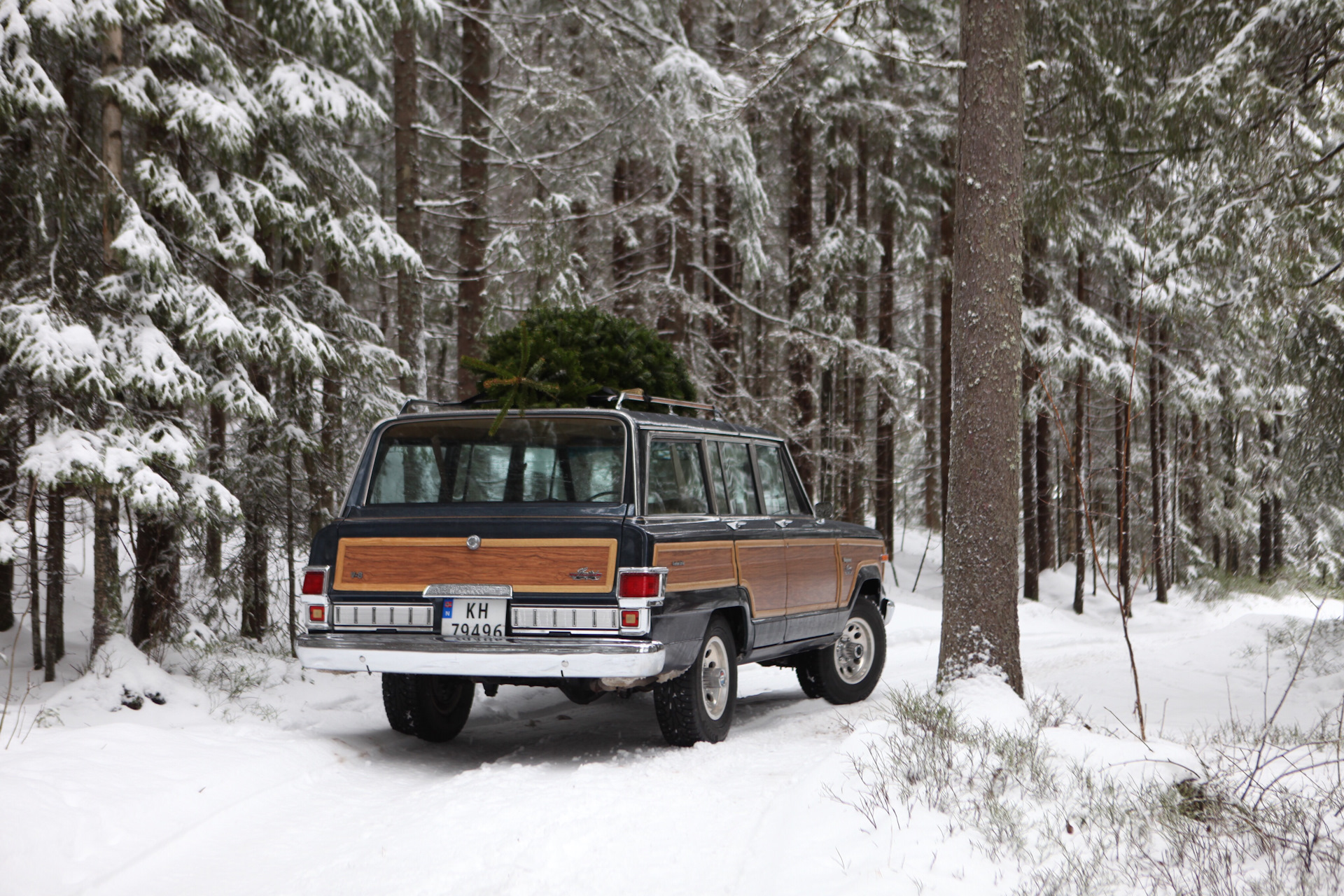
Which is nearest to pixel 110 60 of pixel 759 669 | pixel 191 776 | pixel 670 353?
pixel 670 353

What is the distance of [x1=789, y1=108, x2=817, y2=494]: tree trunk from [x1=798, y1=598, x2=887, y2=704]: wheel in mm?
8590

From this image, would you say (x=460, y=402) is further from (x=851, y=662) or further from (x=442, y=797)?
(x=851, y=662)

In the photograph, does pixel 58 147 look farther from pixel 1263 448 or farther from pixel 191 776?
pixel 1263 448

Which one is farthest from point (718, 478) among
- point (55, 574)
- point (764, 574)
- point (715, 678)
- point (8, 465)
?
point (8, 465)

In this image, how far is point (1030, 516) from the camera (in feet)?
76.9

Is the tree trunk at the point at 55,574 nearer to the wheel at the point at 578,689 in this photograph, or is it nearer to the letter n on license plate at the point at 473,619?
the letter n on license plate at the point at 473,619

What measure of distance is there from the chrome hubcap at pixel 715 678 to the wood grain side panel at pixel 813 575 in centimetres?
99

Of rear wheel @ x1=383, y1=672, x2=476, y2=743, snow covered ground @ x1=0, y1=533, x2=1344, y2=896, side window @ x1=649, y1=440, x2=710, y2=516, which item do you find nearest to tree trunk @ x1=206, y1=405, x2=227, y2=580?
snow covered ground @ x1=0, y1=533, x2=1344, y2=896

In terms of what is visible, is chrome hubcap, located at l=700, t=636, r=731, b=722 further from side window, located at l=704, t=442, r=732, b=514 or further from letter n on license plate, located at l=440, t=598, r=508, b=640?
letter n on license plate, located at l=440, t=598, r=508, b=640

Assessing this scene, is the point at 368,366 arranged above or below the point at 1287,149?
below

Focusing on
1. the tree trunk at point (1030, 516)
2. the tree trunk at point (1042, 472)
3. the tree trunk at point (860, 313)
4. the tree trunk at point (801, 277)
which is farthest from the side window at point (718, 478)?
the tree trunk at point (1042, 472)

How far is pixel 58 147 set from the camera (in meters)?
8.02

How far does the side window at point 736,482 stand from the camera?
7730 mm

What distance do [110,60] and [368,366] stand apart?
386 cm
